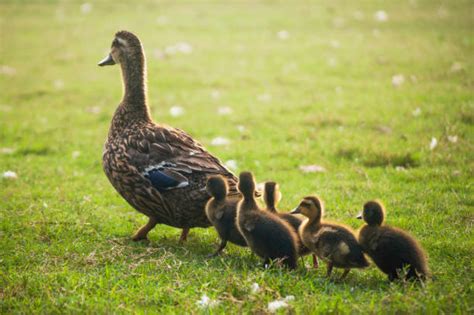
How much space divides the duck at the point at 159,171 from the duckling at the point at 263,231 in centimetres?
76

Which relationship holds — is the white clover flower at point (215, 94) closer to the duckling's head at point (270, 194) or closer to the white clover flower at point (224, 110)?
the white clover flower at point (224, 110)

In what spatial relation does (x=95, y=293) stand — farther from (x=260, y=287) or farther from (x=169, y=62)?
(x=169, y=62)

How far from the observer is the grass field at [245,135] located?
20.1 feet

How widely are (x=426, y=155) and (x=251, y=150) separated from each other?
3.07 m

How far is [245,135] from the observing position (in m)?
12.8

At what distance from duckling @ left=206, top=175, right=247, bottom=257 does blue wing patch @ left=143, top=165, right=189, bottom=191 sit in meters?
0.50

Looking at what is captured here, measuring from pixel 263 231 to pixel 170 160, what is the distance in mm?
1719

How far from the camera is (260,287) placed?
233 inches

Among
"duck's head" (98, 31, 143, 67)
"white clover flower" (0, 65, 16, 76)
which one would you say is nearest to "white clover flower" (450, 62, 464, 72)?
"duck's head" (98, 31, 143, 67)

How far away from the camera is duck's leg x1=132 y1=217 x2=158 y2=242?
25.6 ft

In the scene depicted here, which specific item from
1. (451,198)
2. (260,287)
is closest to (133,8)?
(451,198)

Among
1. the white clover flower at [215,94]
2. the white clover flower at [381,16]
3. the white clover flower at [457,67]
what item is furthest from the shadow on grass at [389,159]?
the white clover flower at [381,16]

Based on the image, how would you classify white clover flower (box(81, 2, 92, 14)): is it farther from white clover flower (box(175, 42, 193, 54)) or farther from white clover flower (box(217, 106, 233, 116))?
white clover flower (box(217, 106, 233, 116))

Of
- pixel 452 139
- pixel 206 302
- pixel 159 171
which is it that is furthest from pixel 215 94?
pixel 206 302
